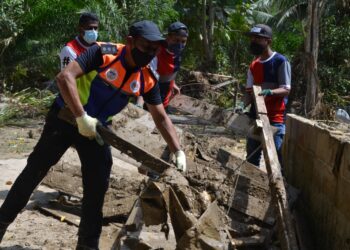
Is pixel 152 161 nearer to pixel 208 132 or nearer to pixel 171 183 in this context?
pixel 171 183

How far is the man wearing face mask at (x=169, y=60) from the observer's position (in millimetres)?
6398

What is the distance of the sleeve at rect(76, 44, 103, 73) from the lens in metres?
3.96

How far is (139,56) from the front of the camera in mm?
4086

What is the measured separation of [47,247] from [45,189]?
181 centimetres

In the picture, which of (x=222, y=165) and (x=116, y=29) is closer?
(x=222, y=165)

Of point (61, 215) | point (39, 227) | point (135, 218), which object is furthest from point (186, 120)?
point (135, 218)

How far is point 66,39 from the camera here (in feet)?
44.2

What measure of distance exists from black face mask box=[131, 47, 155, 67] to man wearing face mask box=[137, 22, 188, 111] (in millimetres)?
2258

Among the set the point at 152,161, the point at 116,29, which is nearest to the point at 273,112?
the point at 152,161

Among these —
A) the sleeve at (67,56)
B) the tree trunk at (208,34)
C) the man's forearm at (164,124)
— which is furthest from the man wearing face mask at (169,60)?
the tree trunk at (208,34)

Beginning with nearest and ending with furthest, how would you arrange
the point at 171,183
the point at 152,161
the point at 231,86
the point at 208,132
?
the point at 171,183, the point at 152,161, the point at 208,132, the point at 231,86

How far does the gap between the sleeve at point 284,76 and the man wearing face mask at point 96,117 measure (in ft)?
6.26

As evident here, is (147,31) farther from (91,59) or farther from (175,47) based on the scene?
(175,47)

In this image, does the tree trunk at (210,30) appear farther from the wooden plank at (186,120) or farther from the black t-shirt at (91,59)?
the black t-shirt at (91,59)
